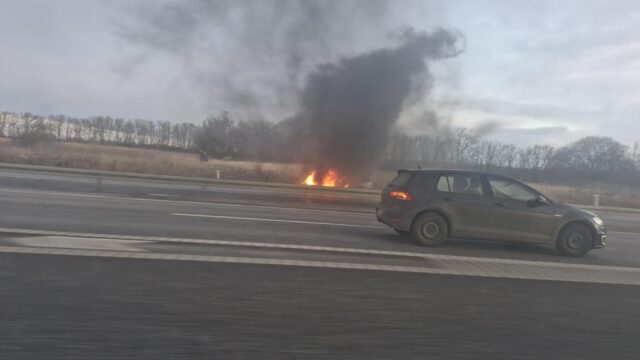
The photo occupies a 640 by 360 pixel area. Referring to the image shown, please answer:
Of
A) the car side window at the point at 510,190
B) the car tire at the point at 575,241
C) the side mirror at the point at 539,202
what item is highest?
the car side window at the point at 510,190

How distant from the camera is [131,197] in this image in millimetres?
14523

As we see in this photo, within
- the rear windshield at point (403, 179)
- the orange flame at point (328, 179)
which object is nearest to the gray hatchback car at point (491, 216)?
the rear windshield at point (403, 179)

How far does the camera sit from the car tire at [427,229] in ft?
28.5

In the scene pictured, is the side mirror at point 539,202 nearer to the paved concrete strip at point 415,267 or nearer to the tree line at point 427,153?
the paved concrete strip at point 415,267

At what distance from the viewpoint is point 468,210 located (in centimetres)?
863

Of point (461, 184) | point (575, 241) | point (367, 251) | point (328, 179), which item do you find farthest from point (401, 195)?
point (328, 179)

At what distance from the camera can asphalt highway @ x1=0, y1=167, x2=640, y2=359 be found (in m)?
3.73

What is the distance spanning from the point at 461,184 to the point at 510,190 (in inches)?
32.5

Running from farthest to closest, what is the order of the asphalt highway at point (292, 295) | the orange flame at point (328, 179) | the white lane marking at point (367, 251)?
the orange flame at point (328, 179), the white lane marking at point (367, 251), the asphalt highway at point (292, 295)

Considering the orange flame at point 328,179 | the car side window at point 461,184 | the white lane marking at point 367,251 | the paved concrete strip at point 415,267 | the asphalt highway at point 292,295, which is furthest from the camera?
the orange flame at point 328,179

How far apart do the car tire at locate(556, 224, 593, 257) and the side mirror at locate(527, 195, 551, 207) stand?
518mm

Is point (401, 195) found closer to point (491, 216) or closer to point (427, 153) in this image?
point (491, 216)

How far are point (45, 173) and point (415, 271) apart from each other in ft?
67.4

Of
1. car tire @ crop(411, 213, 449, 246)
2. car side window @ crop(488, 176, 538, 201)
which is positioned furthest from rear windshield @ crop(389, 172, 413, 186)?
car side window @ crop(488, 176, 538, 201)
